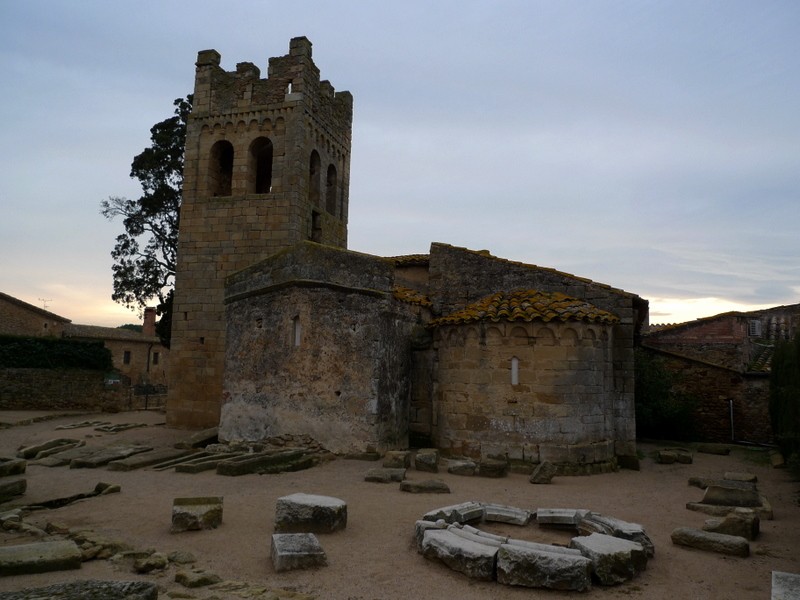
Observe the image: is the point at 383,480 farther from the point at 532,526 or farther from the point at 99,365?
the point at 99,365

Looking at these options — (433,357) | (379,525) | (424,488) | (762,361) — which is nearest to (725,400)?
(762,361)

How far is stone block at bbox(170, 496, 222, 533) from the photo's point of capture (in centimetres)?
617

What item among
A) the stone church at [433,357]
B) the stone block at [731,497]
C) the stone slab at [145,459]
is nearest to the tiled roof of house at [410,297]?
the stone church at [433,357]

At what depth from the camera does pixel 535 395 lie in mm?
10539

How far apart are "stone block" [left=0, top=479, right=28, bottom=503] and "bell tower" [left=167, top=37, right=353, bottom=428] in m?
7.67

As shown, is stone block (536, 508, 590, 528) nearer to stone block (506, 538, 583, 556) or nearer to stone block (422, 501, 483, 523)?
stone block (422, 501, 483, 523)

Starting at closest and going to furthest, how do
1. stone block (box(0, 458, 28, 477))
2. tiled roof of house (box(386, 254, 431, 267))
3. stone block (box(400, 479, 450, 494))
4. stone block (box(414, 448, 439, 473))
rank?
1. stone block (box(400, 479, 450, 494))
2. stone block (box(0, 458, 28, 477))
3. stone block (box(414, 448, 439, 473))
4. tiled roof of house (box(386, 254, 431, 267))

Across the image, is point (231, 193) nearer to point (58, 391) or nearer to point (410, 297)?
point (410, 297)

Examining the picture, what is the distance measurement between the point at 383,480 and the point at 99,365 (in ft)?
67.5

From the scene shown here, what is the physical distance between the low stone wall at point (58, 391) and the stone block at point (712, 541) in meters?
24.3

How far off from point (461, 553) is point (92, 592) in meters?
3.00

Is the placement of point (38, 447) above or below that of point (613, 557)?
below

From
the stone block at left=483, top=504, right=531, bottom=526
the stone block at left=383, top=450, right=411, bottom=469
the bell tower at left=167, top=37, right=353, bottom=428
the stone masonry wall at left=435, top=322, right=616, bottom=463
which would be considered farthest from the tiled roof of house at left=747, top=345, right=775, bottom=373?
the bell tower at left=167, top=37, right=353, bottom=428

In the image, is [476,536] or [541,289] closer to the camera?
[476,536]
